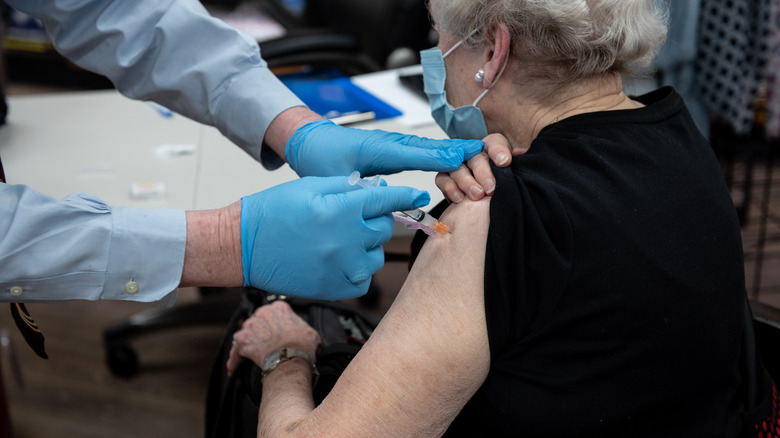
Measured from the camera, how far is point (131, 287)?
1061 mm

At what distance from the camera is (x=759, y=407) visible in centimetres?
112

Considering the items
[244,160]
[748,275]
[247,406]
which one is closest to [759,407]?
[247,406]

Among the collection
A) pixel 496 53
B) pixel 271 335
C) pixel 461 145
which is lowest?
pixel 271 335

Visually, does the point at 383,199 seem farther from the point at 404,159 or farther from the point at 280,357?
the point at 280,357

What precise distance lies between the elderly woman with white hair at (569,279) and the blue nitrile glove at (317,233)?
0.09 meters

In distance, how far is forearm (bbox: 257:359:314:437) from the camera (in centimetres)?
108

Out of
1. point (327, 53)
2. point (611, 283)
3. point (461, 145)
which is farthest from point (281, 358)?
point (327, 53)

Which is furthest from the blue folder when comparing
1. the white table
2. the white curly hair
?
the white curly hair

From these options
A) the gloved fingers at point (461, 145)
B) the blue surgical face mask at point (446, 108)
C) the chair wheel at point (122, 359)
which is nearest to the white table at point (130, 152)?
the blue surgical face mask at point (446, 108)

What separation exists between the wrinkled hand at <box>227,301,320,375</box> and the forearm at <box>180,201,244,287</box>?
0.93ft

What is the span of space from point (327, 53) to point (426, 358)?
1.88 m

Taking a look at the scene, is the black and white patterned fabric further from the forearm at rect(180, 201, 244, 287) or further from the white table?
the forearm at rect(180, 201, 244, 287)

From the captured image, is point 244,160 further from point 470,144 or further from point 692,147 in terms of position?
point 692,147

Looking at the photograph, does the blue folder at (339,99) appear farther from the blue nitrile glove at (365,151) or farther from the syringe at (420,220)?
the syringe at (420,220)
